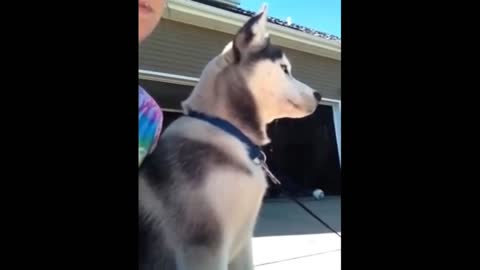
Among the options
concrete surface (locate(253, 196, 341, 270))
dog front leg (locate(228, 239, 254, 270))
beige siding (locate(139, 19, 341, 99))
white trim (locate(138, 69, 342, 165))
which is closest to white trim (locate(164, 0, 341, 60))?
beige siding (locate(139, 19, 341, 99))

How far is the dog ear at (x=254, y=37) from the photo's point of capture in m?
1.94

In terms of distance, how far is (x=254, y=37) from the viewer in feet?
6.38

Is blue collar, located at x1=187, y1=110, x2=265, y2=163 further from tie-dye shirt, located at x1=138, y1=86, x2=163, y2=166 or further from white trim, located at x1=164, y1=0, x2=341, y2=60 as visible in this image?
white trim, located at x1=164, y1=0, x2=341, y2=60

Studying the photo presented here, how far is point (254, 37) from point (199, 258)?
0.88 metres

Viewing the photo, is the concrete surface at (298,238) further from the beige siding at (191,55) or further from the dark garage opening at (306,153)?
the beige siding at (191,55)

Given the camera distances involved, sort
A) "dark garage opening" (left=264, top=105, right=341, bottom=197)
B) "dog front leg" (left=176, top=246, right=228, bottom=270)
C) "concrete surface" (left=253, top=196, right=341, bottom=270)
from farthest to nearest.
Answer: "concrete surface" (left=253, top=196, right=341, bottom=270) → "dark garage opening" (left=264, top=105, right=341, bottom=197) → "dog front leg" (left=176, top=246, right=228, bottom=270)

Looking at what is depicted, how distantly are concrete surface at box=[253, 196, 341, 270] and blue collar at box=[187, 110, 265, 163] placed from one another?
0.26m

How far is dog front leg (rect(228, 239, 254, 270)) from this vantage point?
76.8 inches

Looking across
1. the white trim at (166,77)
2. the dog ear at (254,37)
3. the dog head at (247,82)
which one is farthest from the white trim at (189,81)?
the dog ear at (254,37)

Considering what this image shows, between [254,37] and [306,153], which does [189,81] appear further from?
[306,153]
